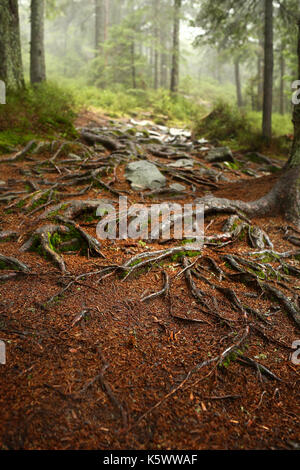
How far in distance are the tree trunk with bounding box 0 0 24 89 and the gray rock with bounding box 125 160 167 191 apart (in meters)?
5.67

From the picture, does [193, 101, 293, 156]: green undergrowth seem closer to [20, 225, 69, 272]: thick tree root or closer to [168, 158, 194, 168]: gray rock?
[168, 158, 194, 168]: gray rock

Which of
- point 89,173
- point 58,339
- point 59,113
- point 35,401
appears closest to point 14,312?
point 58,339

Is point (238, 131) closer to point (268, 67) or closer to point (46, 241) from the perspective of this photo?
→ point (268, 67)

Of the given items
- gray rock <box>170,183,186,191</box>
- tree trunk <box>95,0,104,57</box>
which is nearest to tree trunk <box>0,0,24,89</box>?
gray rock <box>170,183,186,191</box>

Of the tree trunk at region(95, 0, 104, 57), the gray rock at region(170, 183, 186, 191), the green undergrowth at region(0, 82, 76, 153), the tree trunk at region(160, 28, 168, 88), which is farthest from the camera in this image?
the tree trunk at region(160, 28, 168, 88)

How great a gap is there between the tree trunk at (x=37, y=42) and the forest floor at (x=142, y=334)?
1035 cm

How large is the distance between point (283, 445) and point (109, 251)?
10.0ft

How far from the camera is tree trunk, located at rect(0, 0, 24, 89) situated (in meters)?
8.73

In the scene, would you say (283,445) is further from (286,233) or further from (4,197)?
(4,197)

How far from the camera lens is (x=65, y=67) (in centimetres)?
2878

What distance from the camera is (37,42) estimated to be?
12797mm

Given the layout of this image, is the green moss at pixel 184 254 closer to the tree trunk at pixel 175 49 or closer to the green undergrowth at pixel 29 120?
the green undergrowth at pixel 29 120

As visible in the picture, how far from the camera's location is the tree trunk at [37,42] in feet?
40.7

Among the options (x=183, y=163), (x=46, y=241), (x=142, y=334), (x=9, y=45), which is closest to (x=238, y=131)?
(x=183, y=163)
